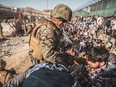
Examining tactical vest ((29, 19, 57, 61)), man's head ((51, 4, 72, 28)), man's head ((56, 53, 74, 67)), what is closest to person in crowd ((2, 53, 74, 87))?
man's head ((56, 53, 74, 67))

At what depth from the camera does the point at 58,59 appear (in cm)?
323

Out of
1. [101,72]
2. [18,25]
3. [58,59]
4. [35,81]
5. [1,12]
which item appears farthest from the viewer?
[1,12]

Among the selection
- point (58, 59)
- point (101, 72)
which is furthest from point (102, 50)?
Answer: point (58, 59)

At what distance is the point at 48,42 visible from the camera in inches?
125

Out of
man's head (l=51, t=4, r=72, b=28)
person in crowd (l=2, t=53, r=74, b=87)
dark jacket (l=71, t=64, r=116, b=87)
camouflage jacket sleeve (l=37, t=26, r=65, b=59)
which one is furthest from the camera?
man's head (l=51, t=4, r=72, b=28)

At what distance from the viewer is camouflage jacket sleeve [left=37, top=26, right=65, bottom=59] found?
317 cm

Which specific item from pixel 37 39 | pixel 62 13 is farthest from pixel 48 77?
pixel 62 13

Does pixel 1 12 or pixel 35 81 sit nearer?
pixel 35 81

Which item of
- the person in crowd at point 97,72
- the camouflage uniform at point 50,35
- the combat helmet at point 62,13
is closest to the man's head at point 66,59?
the camouflage uniform at point 50,35

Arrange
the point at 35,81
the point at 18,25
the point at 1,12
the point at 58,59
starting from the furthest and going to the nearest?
the point at 1,12
the point at 18,25
the point at 58,59
the point at 35,81

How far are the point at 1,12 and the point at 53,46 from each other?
94.2 ft

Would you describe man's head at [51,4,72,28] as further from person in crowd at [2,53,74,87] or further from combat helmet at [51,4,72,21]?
person in crowd at [2,53,74,87]

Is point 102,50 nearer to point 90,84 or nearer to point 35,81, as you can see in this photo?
point 90,84

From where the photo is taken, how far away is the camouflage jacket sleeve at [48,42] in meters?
3.17
